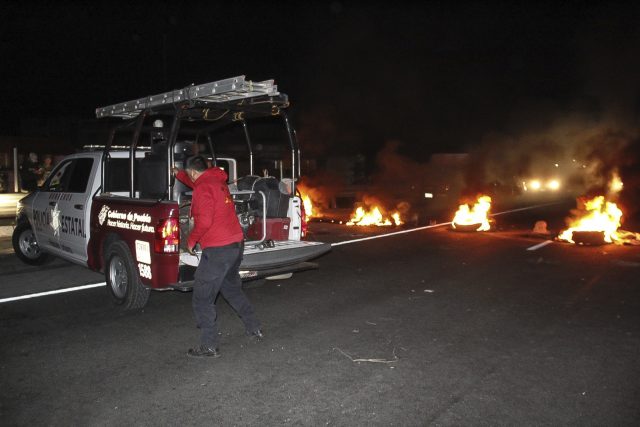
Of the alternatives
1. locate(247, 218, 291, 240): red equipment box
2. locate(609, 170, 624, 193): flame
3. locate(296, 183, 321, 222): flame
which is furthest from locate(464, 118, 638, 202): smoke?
locate(247, 218, 291, 240): red equipment box

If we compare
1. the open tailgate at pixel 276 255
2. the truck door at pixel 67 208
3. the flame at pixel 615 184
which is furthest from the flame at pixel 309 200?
the open tailgate at pixel 276 255

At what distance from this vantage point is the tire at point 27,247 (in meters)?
8.46

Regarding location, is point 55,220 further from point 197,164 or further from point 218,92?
point 197,164

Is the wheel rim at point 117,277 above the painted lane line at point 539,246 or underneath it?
above

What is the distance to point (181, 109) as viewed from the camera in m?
5.71

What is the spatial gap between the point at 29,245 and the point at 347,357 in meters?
6.28

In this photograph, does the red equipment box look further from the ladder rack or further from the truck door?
the truck door

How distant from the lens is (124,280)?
6043 millimetres

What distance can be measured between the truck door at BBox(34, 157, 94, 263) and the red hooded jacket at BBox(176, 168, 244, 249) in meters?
2.64

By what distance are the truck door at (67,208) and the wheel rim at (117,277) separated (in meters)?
0.70

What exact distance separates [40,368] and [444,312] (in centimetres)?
417

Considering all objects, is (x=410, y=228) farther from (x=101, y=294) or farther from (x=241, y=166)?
(x=241, y=166)

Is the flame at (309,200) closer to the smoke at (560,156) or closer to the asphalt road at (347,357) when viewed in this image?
the smoke at (560,156)

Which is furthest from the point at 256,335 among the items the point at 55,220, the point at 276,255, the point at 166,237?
the point at 55,220
